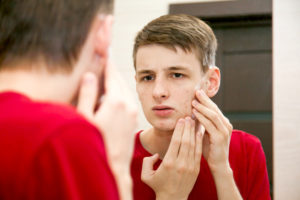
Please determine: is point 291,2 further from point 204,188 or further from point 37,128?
point 37,128

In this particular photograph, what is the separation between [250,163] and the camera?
1045 mm

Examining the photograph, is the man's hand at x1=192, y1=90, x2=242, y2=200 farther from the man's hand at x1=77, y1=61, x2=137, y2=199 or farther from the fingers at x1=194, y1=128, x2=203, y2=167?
the man's hand at x1=77, y1=61, x2=137, y2=199

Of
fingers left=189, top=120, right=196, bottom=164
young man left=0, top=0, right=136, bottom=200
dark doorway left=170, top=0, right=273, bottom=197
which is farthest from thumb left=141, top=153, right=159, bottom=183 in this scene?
dark doorway left=170, top=0, right=273, bottom=197

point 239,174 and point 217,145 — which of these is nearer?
point 217,145

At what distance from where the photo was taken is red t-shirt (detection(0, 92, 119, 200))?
1.07ft

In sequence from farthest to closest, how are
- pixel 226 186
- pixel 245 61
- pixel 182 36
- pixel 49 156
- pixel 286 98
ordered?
pixel 245 61
pixel 286 98
pixel 182 36
pixel 226 186
pixel 49 156

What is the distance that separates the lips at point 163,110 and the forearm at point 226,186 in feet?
0.75

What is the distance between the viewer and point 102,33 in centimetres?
48

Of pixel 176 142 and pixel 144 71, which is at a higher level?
pixel 144 71

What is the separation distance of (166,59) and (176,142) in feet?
0.86

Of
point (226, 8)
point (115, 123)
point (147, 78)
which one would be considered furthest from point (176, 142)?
point (226, 8)

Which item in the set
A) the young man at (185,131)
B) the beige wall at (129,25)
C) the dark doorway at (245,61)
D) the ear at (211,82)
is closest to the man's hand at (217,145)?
the young man at (185,131)

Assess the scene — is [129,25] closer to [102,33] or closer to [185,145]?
[185,145]

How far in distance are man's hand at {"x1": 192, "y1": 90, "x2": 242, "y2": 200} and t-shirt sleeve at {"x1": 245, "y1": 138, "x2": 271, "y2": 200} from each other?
0.39 feet
